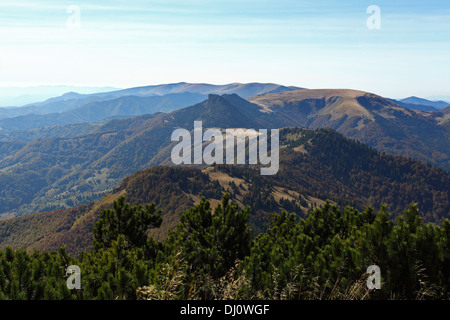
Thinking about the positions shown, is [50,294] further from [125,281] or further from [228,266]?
[228,266]

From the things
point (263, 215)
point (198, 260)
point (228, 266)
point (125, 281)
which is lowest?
point (263, 215)

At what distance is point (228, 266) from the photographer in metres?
16.5

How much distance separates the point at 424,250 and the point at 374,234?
5.51ft

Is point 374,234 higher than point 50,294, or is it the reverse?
point 374,234

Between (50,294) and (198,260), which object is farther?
(198,260)

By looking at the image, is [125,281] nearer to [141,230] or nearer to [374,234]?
[374,234]

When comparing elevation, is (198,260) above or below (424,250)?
below

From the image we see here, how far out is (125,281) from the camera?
34.0 feet

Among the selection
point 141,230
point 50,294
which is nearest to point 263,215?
point 141,230
